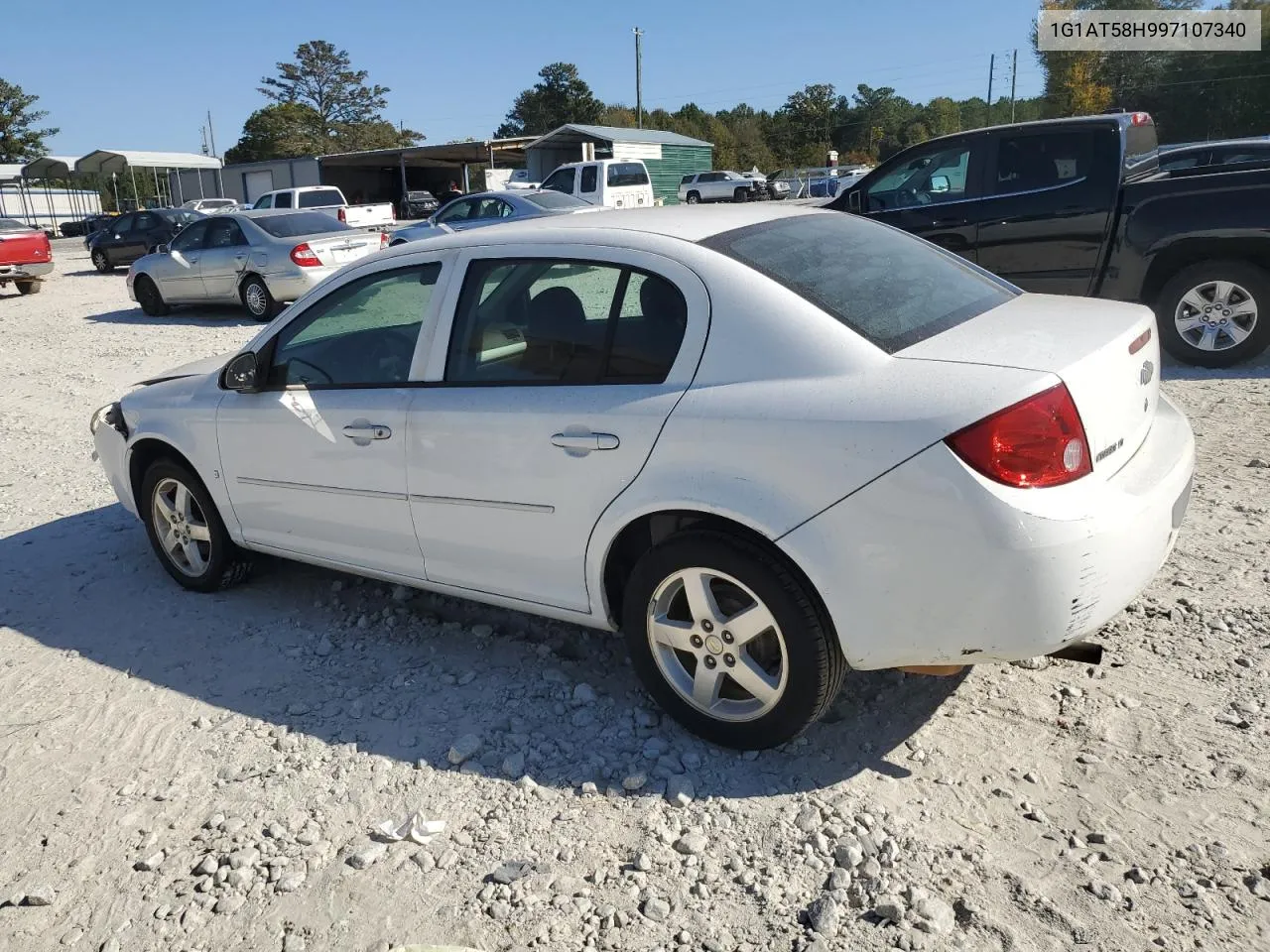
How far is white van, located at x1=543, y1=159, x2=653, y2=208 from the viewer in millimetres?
26312

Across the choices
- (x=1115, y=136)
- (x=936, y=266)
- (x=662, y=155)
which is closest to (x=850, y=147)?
(x=662, y=155)

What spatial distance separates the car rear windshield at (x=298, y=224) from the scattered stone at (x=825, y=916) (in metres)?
13.8

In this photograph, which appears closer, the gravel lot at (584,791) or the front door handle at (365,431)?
the gravel lot at (584,791)

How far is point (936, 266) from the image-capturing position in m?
3.74

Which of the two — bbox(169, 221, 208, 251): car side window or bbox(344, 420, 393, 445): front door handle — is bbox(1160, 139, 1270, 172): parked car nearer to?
bbox(344, 420, 393, 445): front door handle

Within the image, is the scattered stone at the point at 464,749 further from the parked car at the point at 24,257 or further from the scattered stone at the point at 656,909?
the parked car at the point at 24,257

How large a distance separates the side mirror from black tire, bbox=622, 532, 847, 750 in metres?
2.03

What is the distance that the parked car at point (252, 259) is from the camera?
1411 cm

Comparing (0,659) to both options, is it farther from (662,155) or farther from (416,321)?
(662,155)

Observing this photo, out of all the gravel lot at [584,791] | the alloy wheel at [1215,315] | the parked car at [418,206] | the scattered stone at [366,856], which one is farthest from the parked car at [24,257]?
the scattered stone at [366,856]

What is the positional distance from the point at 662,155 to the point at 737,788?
4302 centimetres

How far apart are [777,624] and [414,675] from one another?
1.64 meters

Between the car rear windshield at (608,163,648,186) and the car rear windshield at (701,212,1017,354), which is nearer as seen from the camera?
the car rear windshield at (701,212,1017,354)

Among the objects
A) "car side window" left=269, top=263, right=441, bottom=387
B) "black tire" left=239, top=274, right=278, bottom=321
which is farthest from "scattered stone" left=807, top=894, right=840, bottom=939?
"black tire" left=239, top=274, right=278, bottom=321
